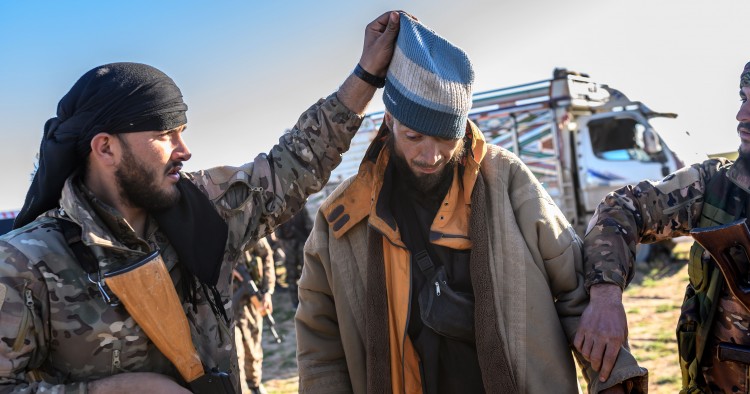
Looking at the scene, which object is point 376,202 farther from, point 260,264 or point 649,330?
point 649,330

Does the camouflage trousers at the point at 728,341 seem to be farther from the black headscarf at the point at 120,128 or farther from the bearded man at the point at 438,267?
the black headscarf at the point at 120,128

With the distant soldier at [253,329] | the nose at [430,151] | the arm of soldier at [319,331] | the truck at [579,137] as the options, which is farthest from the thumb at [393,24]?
the truck at [579,137]

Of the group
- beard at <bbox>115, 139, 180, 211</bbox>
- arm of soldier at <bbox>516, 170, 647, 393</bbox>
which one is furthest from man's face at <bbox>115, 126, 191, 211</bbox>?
arm of soldier at <bbox>516, 170, 647, 393</bbox>

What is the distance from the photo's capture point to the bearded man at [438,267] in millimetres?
2223

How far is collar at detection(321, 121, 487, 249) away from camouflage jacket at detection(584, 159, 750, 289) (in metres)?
0.48

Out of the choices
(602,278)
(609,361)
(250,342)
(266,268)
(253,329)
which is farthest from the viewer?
(266,268)

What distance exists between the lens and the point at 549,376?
222 cm

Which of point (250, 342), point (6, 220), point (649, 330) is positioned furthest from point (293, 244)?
point (649, 330)

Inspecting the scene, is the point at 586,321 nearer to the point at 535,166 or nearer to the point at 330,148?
the point at 330,148

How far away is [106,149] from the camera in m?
2.15

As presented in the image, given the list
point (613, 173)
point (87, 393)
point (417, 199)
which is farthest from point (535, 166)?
point (87, 393)

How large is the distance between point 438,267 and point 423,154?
0.40 metres

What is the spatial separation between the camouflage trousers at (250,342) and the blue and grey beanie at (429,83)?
4.04 m

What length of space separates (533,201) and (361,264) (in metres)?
0.65
